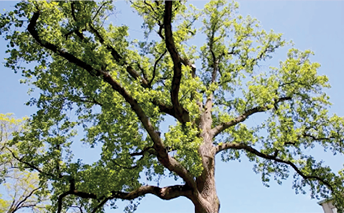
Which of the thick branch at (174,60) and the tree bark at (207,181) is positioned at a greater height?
the thick branch at (174,60)

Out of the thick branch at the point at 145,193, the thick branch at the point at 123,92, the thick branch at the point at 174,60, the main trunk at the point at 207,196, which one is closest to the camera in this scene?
the thick branch at the point at 174,60

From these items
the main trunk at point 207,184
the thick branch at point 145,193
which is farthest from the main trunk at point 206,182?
the thick branch at point 145,193

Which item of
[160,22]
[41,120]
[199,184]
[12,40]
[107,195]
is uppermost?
[160,22]

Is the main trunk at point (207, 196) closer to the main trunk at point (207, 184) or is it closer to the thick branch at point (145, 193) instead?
the main trunk at point (207, 184)

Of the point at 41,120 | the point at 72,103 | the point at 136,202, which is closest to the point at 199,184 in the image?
the point at 136,202

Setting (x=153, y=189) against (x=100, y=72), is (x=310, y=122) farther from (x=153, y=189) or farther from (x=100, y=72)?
(x=100, y=72)

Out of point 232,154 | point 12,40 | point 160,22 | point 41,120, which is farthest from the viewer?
point 232,154

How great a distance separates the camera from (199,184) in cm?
812

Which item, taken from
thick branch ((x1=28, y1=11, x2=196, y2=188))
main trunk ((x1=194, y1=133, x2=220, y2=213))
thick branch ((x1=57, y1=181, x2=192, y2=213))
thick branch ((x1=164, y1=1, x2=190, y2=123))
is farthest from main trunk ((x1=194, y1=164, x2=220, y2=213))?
thick branch ((x1=164, y1=1, x2=190, y2=123))

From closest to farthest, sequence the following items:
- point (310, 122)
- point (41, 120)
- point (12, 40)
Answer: point (12, 40) → point (41, 120) → point (310, 122)

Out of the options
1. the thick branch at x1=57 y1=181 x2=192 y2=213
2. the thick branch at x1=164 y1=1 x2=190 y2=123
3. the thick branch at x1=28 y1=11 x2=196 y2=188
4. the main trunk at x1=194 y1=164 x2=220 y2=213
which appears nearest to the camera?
the thick branch at x1=164 y1=1 x2=190 y2=123

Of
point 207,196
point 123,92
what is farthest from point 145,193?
point 123,92

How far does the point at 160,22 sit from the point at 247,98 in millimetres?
4685

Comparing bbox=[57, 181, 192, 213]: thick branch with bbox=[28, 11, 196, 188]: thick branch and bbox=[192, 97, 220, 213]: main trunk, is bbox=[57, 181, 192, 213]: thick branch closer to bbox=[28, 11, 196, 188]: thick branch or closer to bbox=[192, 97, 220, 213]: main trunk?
bbox=[192, 97, 220, 213]: main trunk
